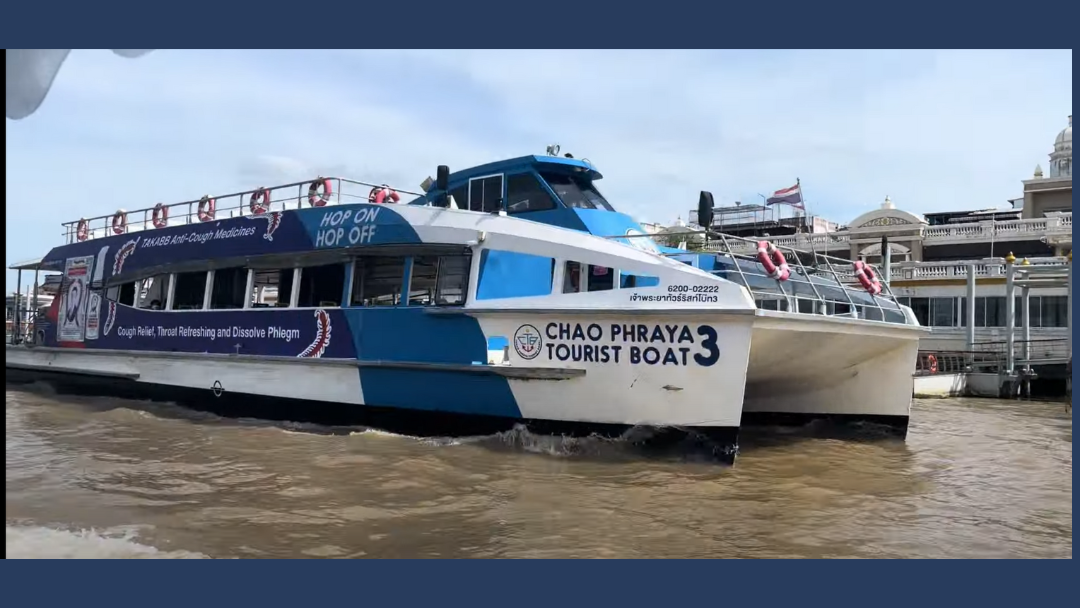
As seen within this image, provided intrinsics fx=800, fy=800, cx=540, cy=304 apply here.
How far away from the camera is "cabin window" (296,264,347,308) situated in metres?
9.87

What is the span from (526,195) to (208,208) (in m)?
5.34

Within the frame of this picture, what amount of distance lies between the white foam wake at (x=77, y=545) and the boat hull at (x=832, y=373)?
210 inches

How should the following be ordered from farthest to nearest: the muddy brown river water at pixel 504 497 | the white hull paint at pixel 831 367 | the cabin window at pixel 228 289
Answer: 1. the cabin window at pixel 228 289
2. the white hull paint at pixel 831 367
3. the muddy brown river water at pixel 504 497

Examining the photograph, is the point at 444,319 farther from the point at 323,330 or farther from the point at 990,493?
the point at 990,493

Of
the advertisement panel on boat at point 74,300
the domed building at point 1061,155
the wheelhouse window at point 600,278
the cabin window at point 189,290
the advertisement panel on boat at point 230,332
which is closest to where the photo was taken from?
the wheelhouse window at point 600,278

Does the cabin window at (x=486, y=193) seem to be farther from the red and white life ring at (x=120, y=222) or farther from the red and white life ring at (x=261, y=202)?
the red and white life ring at (x=120, y=222)

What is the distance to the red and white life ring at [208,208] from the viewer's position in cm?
1188

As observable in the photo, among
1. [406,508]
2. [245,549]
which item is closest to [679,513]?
[406,508]

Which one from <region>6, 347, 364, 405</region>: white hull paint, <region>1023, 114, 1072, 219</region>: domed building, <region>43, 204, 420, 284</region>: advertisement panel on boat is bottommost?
<region>6, 347, 364, 405</region>: white hull paint

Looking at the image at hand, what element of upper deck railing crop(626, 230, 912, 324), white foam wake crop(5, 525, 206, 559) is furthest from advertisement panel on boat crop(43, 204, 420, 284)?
white foam wake crop(5, 525, 206, 559)

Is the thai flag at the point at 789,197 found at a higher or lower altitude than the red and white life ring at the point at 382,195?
higher

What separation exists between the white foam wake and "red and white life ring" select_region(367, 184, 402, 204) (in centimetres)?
542

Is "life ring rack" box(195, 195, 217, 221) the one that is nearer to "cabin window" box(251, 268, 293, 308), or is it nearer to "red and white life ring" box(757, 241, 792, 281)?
"cabin window" box(251, 268, 293, 308)

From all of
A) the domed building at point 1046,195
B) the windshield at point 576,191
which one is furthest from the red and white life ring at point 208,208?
the domed building at point 1046,195
